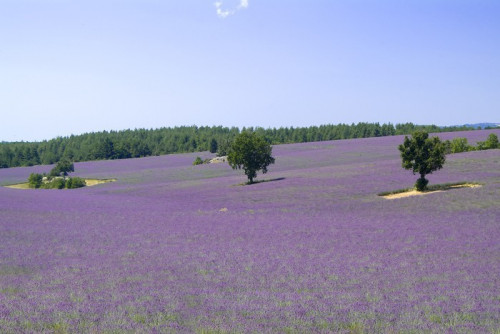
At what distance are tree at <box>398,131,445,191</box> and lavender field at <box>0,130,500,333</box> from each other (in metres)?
5.59

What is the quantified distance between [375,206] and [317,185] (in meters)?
12.2

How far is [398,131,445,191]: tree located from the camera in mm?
34500

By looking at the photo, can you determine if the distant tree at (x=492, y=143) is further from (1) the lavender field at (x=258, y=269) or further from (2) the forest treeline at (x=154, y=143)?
(2) the forest treeline at (x=154, y=143)

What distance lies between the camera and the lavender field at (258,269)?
25.7 feet

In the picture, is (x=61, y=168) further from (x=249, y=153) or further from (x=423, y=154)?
(x=423, y=154)

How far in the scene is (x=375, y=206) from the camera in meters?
28.7

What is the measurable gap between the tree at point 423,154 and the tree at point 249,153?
16377 millimetres

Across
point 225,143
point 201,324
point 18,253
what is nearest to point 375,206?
point 18,253

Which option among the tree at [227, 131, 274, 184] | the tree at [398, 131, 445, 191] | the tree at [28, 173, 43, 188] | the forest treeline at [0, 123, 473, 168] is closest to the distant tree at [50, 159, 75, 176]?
the tree at [28, 173, 43, 188]

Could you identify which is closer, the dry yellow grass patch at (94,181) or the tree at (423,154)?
the tree at (423,154)

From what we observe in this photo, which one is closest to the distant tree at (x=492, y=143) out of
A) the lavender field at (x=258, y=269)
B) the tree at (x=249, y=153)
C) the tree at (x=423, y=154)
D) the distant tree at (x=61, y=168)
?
the tree at (x=249, y=153)

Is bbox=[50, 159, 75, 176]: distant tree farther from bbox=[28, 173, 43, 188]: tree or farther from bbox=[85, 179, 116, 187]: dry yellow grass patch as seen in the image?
bbox=[85, 179, 116, 187]: dry yellow grass patch

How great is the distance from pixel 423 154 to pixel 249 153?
18.3m

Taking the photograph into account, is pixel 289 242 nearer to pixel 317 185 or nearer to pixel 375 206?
pixel 375 206
